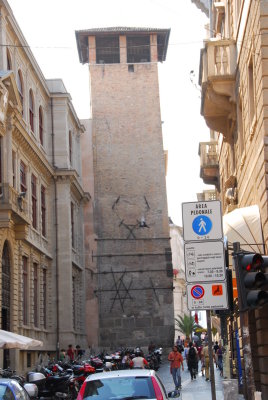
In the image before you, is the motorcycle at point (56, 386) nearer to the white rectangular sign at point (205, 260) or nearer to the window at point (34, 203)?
the white rectangular sign at point (205, 260)

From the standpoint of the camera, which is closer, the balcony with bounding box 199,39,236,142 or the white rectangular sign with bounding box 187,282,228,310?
the white rectangular sign with bounding box 187,282,228,310

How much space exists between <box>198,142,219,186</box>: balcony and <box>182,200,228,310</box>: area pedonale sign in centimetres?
2408

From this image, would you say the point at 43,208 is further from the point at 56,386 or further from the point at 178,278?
the point at 178,278

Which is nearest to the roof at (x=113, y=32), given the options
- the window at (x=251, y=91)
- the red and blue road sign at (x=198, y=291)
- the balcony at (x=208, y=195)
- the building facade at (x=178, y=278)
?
the balcony at (x=208, y=195)

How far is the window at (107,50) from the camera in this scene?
50906 mm

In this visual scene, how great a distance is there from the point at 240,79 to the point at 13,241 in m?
13.6

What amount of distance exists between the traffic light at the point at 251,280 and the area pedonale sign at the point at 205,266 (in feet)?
1.21

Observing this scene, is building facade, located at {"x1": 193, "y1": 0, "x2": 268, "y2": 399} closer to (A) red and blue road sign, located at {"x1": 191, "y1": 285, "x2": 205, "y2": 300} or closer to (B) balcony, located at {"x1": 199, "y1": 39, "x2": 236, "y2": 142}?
(B) balcony, located at {"x1": 199, "y1": 39, "x2": 236, "y2": 142}

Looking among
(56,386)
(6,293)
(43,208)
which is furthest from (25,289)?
(56,386)

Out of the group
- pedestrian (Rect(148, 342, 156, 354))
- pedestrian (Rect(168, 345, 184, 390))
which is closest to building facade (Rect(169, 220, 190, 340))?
pedestrian (Rect(148, 342, 156, 354))

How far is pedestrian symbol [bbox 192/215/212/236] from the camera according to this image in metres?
9.58

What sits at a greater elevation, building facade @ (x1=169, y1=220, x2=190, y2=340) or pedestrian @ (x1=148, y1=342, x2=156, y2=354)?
building facade @ (x1=169, y1=220, x2=190, y2=340)

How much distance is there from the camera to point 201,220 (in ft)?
31.6

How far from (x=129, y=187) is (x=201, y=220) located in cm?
3902
